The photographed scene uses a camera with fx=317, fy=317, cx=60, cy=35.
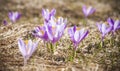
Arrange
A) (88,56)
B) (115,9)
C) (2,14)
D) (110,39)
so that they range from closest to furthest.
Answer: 1. (88,56)
2. (110,39)
3. (2,14)
4. (115,9)

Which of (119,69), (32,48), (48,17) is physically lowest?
(119,69)

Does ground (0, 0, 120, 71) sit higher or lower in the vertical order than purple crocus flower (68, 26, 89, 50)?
lower

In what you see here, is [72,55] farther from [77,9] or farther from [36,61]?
[77,9]

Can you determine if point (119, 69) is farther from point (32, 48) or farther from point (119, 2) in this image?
point (119, 2)

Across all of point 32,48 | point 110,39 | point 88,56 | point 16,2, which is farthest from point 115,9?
point 32,48

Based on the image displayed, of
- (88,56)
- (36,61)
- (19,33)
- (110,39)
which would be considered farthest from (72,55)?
(19,33)

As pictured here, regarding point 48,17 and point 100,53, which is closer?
point 100,53

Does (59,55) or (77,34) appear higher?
(77,34)

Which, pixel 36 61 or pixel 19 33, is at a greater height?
pixel 19 33

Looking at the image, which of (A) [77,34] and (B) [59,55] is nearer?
(A) [77,34]

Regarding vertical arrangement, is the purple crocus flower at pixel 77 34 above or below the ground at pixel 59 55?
above

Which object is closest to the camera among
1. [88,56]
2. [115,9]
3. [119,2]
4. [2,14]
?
[88,56]
